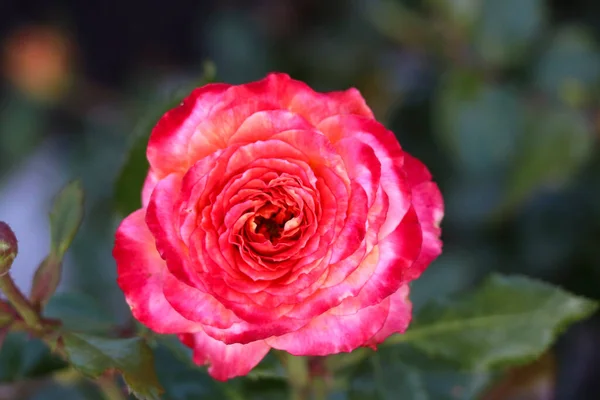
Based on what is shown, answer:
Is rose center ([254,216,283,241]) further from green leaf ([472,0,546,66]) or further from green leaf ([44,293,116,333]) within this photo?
green leaf ([472,0,546,66])

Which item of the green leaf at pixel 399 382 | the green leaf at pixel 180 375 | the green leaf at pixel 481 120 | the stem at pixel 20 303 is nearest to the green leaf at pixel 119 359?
the stem at pixel 20 303

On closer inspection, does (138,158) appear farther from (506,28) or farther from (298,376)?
(506,28)

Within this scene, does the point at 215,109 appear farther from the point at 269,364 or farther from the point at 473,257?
the point at 473,257

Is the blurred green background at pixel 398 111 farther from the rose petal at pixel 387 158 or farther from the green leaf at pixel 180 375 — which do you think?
the rose petal at pixel 387 158

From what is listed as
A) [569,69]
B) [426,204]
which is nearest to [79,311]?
[426,204]

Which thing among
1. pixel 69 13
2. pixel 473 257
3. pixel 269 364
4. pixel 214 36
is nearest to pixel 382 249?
pixel 269 364

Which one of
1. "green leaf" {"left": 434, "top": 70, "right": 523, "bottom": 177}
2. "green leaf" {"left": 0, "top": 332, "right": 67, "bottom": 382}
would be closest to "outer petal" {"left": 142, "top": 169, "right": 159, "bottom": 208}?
"green leaf" {"left": 0, "top": 332, "right": 67, "bottom": 382}

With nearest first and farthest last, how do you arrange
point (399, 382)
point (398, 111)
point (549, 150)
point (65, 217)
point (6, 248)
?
point (6, 248), point (65, 217), point (399, 382), point (549, 150), point (398, 111)
